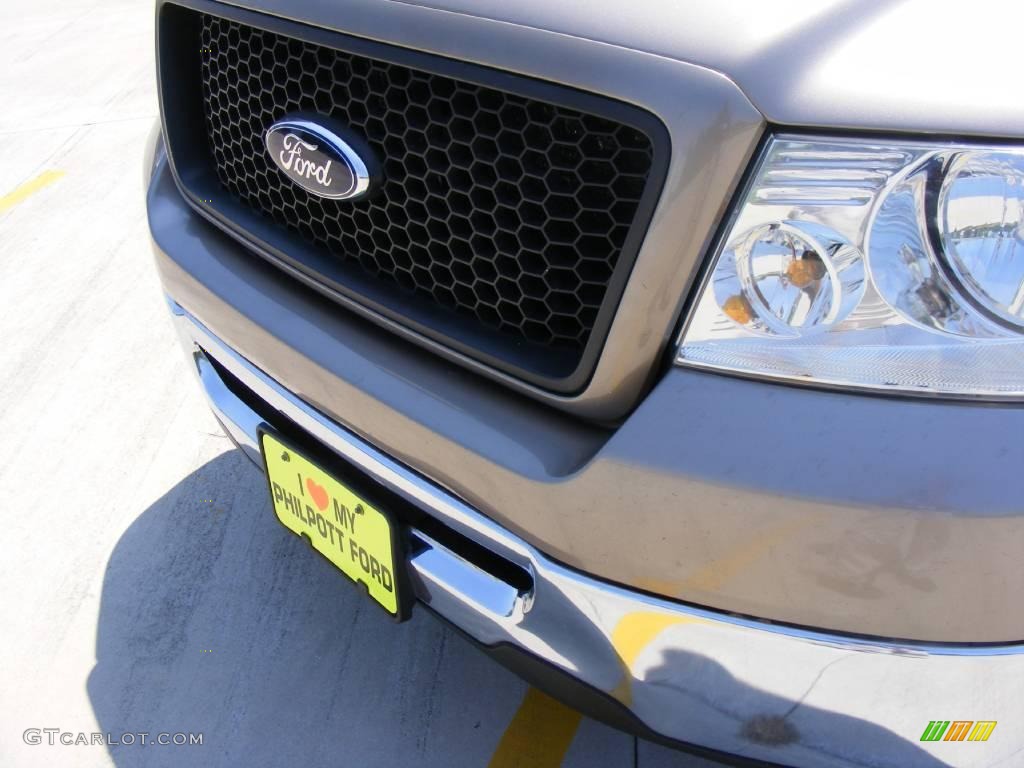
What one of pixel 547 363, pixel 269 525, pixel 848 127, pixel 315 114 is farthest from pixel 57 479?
pixel 848 127

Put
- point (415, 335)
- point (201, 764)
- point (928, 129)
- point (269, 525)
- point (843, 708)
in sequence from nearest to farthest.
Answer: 1. point (928, 129)
2. point (843, 708)
3. point (415, 335)
4. point (201, 764)
5. point (269, 525)

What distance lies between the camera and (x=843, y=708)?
117 centimetres

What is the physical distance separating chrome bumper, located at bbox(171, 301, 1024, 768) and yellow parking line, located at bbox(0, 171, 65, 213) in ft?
13.3

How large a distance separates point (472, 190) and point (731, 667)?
75 centimetres

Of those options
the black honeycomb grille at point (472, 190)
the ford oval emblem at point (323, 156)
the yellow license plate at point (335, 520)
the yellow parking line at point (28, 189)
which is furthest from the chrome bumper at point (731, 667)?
the yellow parking line at point (28, 189)

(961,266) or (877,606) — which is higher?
(961,266)

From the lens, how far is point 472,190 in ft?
4.27

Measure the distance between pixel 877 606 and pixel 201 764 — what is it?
1503 mm

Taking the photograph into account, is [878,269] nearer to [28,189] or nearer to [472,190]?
[472,190]

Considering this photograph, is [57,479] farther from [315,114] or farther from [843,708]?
[843,708]

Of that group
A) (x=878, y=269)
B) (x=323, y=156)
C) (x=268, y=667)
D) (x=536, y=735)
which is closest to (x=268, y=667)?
(x=268, y=667)

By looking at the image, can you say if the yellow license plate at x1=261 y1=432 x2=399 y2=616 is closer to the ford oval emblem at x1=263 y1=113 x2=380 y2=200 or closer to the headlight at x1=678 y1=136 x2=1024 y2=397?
the ford oval emblem at x1=263 y1=113 x2=380 y2=200

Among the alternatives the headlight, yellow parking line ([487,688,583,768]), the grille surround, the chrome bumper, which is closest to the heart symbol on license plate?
the chrome bumper

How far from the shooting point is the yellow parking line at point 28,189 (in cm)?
461
